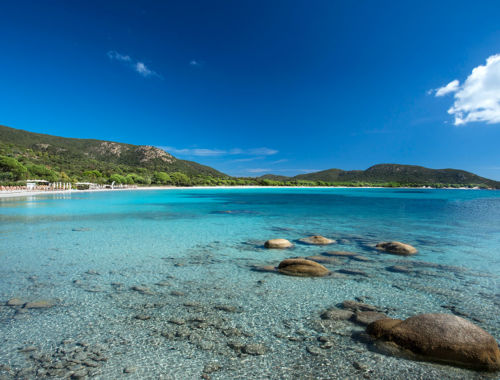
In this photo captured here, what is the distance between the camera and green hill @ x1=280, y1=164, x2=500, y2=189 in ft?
414

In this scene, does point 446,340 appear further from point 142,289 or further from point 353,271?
point 142,289

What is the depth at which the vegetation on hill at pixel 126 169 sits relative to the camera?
57706mm

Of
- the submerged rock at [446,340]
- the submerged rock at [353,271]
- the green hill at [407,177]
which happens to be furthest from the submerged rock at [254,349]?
the green hill at [407,177]

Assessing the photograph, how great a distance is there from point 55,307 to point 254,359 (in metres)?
3.68

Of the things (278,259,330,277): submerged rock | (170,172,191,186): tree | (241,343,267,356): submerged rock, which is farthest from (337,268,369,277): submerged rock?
(170,172,191,186): tree

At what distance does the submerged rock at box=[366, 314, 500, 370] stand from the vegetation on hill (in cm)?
5721

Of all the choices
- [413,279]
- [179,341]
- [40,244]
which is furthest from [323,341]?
[40,244]

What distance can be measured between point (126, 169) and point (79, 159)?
13.4m

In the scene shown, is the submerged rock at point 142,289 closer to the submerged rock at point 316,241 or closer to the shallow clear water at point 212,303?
the shallow clear water at point 212,303

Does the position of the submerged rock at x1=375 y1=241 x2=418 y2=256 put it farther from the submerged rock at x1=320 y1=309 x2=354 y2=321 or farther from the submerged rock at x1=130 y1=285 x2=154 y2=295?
the submerged rock at x1=130 y1=285 x2=154 y2=295

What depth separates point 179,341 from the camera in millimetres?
3748

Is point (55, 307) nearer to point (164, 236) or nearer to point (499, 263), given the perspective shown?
point (164, 236)

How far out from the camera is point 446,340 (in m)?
3.33

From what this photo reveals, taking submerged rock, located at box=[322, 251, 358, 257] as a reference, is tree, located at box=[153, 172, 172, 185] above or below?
above
